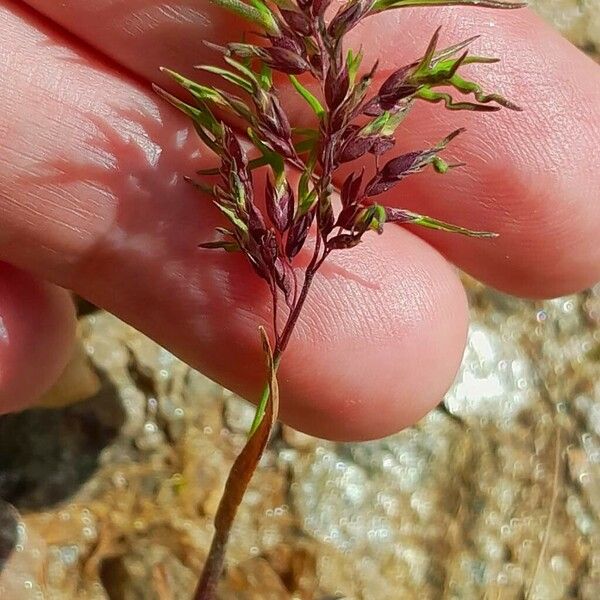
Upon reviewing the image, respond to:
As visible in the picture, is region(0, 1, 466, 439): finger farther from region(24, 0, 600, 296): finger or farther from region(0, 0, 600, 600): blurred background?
region(0, 0, 600, 600): blurred background

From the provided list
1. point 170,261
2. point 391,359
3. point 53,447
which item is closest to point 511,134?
point 391,359

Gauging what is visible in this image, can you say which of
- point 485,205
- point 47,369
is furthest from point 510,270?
point 47,369

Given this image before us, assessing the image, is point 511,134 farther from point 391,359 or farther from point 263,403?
point 263,403

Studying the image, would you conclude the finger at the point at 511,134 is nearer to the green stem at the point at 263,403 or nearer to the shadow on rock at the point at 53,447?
the green stem at the point at 263,403

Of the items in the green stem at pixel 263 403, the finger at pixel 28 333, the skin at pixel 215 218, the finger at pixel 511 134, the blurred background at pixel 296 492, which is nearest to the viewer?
the green stem at pixel 263 403

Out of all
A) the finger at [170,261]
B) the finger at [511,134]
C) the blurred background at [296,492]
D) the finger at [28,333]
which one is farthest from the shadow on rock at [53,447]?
the finger at [511,134]

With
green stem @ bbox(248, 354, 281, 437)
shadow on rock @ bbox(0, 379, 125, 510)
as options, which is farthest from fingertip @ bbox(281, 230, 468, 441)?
shadow on rock @ bbox(0, 379, 125, 510)

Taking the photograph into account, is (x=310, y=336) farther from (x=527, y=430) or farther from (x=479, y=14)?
(x=527, y=430)

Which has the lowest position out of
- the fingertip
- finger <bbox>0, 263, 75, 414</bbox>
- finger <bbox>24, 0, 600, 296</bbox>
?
finger <bbox>0, 263, 75, 414</bbox>

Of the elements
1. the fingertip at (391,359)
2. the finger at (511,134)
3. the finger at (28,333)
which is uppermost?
the finger at (511,134)
